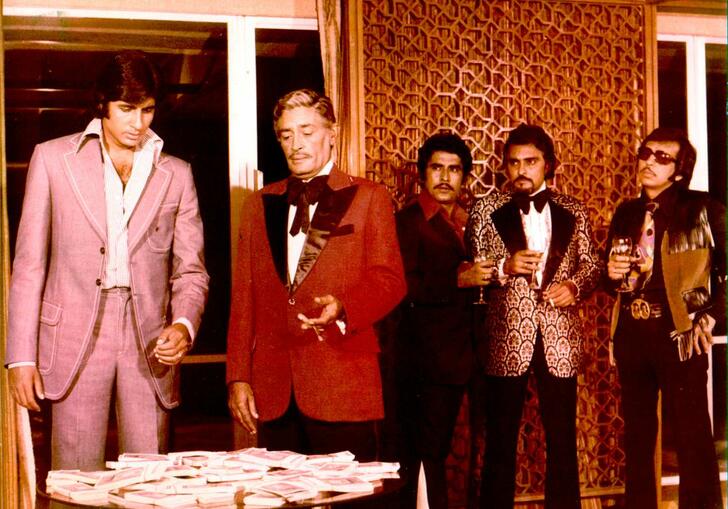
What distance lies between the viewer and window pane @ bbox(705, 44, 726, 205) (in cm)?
588

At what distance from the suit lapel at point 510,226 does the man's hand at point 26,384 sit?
194 cm

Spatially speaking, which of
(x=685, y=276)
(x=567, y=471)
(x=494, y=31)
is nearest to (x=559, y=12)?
(x=494, y=31)

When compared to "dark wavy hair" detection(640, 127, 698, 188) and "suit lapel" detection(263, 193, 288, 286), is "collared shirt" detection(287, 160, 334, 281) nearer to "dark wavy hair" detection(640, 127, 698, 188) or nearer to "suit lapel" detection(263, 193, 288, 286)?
"suit lapel" detection(263, 193, 288, 286)

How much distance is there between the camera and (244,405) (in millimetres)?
3602

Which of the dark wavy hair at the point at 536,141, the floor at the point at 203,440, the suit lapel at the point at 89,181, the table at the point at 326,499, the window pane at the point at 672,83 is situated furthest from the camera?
the window pane at the point at 672,83

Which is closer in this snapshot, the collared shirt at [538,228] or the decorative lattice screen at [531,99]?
the collared shirt at [538,228]

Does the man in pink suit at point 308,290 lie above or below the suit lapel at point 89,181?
below

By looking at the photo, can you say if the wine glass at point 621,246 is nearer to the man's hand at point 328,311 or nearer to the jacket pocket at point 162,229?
the man's hand at point 328,311

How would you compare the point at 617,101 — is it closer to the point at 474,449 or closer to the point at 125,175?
the point at 474,449

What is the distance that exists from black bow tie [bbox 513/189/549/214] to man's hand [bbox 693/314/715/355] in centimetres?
84

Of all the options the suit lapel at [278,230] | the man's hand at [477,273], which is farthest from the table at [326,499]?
the man's hand at [477,273]

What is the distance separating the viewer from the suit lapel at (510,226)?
4379mm

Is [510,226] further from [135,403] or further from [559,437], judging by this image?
[135,403]

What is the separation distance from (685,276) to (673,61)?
5.89 ft
